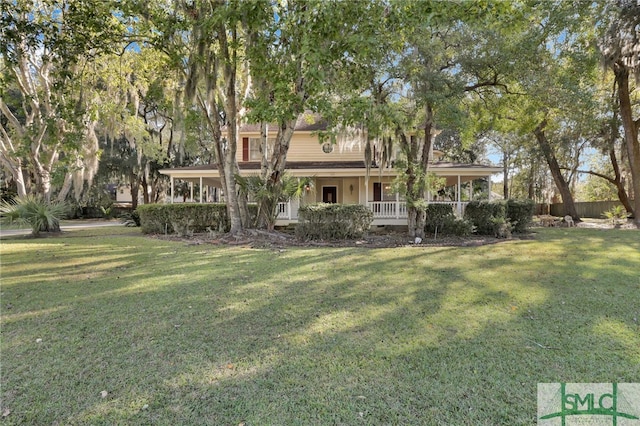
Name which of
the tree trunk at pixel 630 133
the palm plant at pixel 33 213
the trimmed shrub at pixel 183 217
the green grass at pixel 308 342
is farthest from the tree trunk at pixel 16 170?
the tree trunk at pixel 630 133

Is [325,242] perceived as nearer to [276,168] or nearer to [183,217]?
[276,168]

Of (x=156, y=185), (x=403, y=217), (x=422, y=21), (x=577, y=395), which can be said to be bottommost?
(x=577, y=395)

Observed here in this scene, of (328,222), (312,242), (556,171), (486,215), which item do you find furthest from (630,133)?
(312,242)

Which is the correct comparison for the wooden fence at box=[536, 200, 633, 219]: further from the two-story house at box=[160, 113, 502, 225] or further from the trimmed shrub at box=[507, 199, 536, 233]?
the trimmed shrub at box=[507, 199, 536, 233]

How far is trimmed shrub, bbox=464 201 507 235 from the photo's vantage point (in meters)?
12.1

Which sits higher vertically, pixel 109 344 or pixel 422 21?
pixel 422 21

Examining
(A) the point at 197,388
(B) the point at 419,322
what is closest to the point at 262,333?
(A) the point at 197,388

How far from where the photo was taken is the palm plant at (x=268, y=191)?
11.5 metres

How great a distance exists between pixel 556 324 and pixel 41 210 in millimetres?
15248

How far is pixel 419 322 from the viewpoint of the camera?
3908 mm

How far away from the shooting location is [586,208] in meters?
27.5

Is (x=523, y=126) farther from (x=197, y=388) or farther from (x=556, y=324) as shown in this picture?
(x=197, y=388)

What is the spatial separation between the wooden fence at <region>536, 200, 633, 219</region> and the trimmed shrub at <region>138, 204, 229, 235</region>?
25.0 meters

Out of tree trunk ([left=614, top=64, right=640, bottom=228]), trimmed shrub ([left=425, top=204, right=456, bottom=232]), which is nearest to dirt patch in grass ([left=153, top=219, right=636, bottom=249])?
trimmed shrub ([left=425, top=204, right=456, bottom=232])
